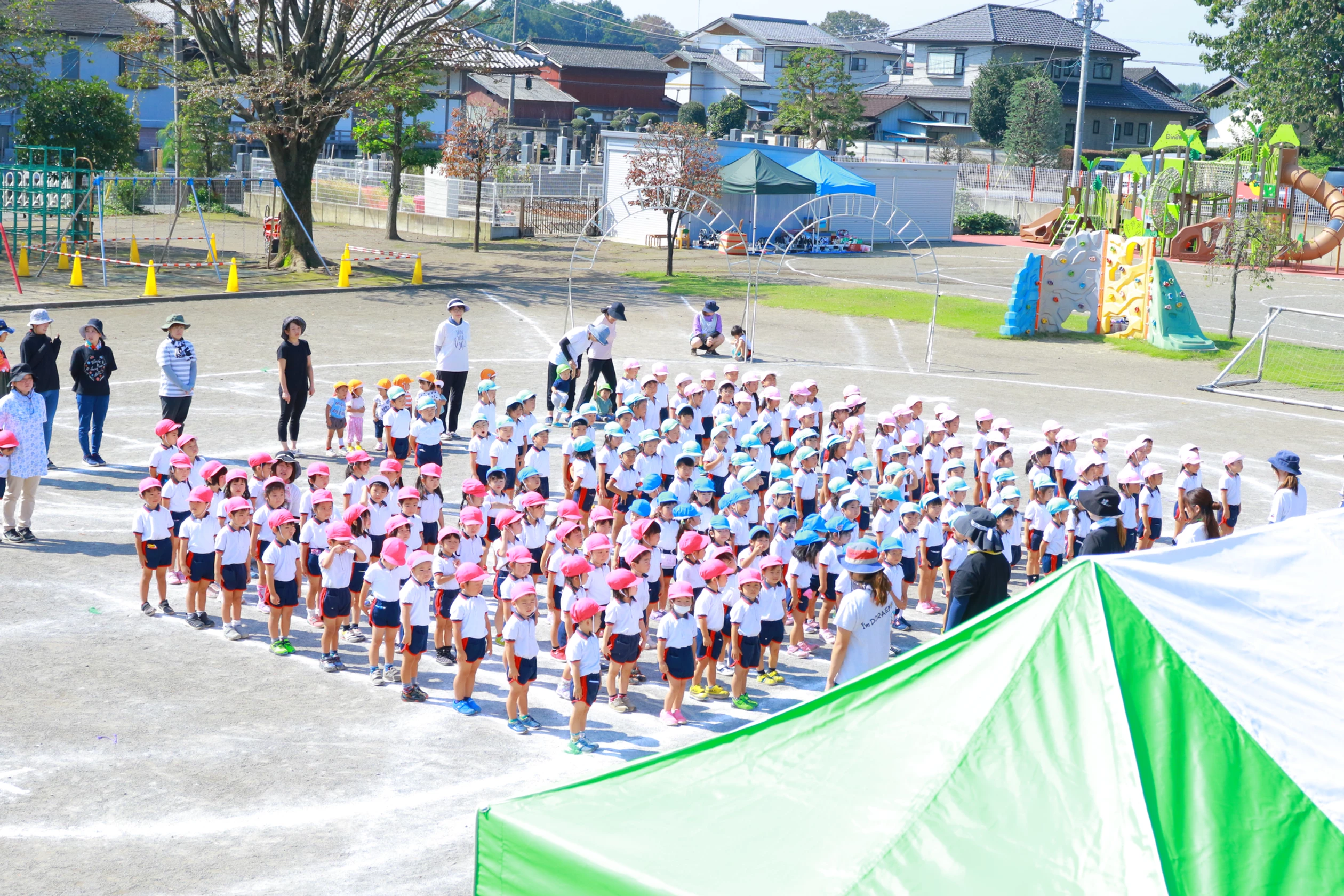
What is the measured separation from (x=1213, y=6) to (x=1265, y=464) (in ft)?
152

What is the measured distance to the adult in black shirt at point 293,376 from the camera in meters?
15.5

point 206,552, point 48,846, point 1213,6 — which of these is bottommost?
point 48,846

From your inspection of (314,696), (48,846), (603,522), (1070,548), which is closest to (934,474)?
(1070,548)

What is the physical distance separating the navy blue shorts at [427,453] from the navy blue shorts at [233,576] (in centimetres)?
351

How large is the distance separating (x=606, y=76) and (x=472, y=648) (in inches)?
2984

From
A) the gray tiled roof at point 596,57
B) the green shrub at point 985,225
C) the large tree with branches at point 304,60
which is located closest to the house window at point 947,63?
the gray tiled roof at point 596,57

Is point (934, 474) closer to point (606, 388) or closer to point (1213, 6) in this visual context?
point (606, 388)

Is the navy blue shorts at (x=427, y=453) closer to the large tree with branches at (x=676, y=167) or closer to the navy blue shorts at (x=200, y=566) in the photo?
the navy blue shorts at (x=200, y=566)

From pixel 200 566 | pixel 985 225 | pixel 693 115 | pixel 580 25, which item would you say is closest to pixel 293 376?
pixel 200 566

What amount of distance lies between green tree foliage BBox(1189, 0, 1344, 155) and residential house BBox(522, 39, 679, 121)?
36.0 meters

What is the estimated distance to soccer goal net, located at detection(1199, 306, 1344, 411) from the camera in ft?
73.4

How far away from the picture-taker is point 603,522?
10703mm

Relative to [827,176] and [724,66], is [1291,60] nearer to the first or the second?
[827,176]

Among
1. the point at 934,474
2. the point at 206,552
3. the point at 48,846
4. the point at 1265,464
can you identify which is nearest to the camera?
the point at 48,846
